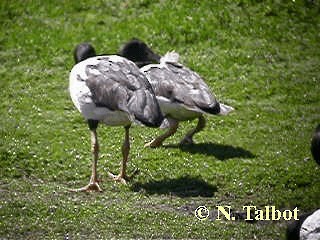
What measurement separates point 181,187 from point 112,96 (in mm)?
1755

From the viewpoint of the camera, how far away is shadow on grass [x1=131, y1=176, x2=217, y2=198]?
40.5 ft

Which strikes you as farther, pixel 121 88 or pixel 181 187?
pixel 181 187

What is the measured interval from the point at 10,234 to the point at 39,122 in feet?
15.3

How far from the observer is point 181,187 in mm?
12594

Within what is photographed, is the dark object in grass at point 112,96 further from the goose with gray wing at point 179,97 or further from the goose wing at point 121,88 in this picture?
the goose with gray wing at point 179,97

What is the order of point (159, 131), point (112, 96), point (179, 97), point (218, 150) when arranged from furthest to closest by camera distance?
point (159, 131), point (218, 150), point (179, 97), point (112, 96)

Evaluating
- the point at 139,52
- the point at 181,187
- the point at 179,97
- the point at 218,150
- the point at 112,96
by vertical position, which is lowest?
the point at 218,150

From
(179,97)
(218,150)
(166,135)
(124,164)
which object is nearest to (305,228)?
(124,164)

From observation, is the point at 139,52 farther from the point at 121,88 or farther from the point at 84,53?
the point at 121,88

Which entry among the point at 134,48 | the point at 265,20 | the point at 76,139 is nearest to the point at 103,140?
the point at 76,139

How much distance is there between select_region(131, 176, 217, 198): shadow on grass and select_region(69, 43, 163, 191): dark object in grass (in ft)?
1.32

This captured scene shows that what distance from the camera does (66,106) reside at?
1586 centimetres

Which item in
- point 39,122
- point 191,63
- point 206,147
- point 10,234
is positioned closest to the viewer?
point 10,234

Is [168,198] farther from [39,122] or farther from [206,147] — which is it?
[39,122]
